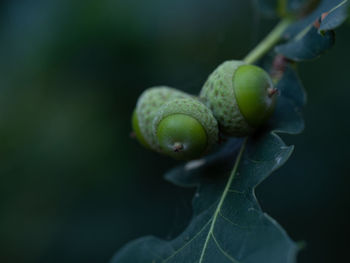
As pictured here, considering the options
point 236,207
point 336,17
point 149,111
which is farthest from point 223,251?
point 336,17

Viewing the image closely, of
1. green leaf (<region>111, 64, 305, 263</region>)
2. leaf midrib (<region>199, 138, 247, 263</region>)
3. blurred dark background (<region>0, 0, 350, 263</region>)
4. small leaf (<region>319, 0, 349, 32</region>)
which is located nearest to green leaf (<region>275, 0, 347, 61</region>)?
small leaf (<region>319, 0, 349, 32</region>)

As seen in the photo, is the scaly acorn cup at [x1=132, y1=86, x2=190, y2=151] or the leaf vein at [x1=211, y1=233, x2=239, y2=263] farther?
the scaly acorn cup at [x1=132, y1=86, x2=190, y2=151]

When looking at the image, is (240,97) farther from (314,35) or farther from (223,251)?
(223,251)

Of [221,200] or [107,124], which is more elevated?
[221,200]

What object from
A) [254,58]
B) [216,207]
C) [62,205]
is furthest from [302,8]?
[62,205]

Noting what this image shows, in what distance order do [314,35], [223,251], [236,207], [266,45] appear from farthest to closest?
[266,45]
[314,35]
[236,207]
[223,251]

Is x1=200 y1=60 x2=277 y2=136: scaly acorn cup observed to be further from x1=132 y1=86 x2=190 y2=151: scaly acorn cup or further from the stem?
the stem
